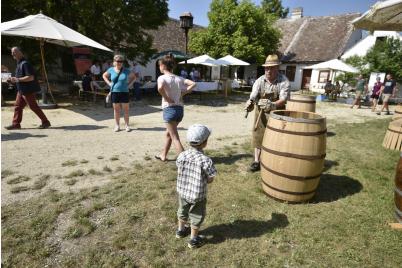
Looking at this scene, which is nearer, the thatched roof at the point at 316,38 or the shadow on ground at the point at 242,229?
the shadow on ground at the point at 242,229

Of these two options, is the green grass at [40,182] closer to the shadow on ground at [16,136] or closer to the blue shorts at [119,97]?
the shadow on ground at [16,136]

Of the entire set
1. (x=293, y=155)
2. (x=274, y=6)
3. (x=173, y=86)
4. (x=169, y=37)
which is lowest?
(x=293, y=155)

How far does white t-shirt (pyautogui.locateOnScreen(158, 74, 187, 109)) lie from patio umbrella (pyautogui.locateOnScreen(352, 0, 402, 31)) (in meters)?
3.24

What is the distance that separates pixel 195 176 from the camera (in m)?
2.86

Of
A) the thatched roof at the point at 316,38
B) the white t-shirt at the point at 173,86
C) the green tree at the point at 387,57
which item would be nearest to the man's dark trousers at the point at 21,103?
the white t-shirt at the point at 173,86

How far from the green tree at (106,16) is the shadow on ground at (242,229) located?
35.3 feet

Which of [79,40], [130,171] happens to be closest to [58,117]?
[79,40]

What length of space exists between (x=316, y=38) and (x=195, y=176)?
2928 cm

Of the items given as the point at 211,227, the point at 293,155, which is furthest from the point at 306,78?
the point at 211,227

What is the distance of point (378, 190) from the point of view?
4465 millimetres

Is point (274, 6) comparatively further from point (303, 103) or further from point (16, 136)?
point (16, 136)

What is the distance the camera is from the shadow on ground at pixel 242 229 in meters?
3.17

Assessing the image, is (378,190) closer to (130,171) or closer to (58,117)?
(130,171)

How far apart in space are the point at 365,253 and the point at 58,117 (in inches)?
328
